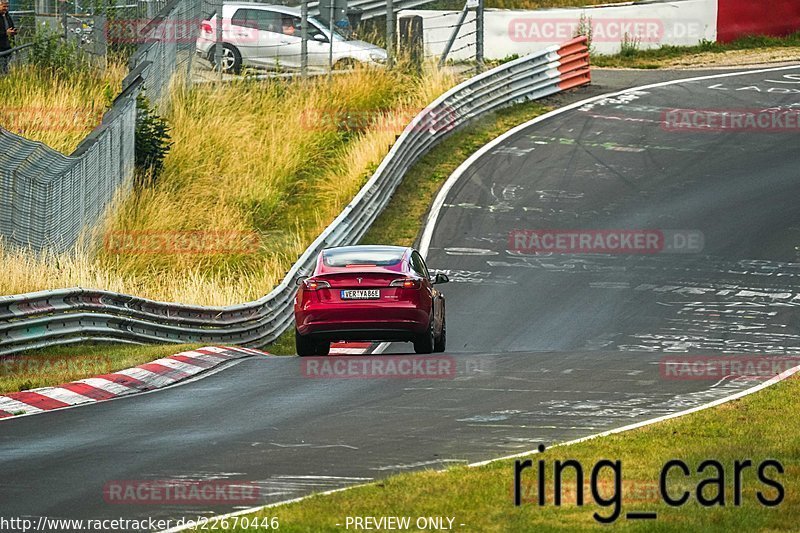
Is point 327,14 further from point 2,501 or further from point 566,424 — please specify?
point 2,501

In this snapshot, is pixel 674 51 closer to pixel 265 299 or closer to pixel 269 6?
pixel 269 6

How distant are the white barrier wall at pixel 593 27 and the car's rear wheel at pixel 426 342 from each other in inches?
893

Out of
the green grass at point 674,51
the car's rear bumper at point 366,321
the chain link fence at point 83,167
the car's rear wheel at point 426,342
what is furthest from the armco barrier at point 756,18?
the car's rear bumper at point 366,321

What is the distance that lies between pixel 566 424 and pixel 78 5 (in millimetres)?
23988

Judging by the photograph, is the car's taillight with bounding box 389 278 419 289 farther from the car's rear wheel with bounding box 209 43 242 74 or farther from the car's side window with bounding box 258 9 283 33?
the car's side window with bounding box 258 9 283 33

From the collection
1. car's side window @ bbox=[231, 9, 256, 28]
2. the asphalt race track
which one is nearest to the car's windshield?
car's side window @ bbox=[231, 9, 256, 28]

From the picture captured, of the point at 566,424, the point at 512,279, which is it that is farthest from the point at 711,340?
the point at 566,424

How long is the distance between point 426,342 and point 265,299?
13.6ft

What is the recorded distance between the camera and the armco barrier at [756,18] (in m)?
41.7

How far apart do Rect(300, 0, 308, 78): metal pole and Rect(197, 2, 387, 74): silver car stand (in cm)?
81

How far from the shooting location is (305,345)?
730 inches

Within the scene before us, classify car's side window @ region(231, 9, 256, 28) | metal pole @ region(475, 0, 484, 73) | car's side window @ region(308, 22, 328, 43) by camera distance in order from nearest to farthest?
metal pole @ region(475, 0, 484, 73) → car's side window @ region(231, 9, 256, 28) → car's side window @ region(308, 22, 328, 43)

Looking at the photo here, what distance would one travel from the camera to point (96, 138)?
2511 cm

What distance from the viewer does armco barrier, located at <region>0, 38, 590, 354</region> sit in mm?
17172
